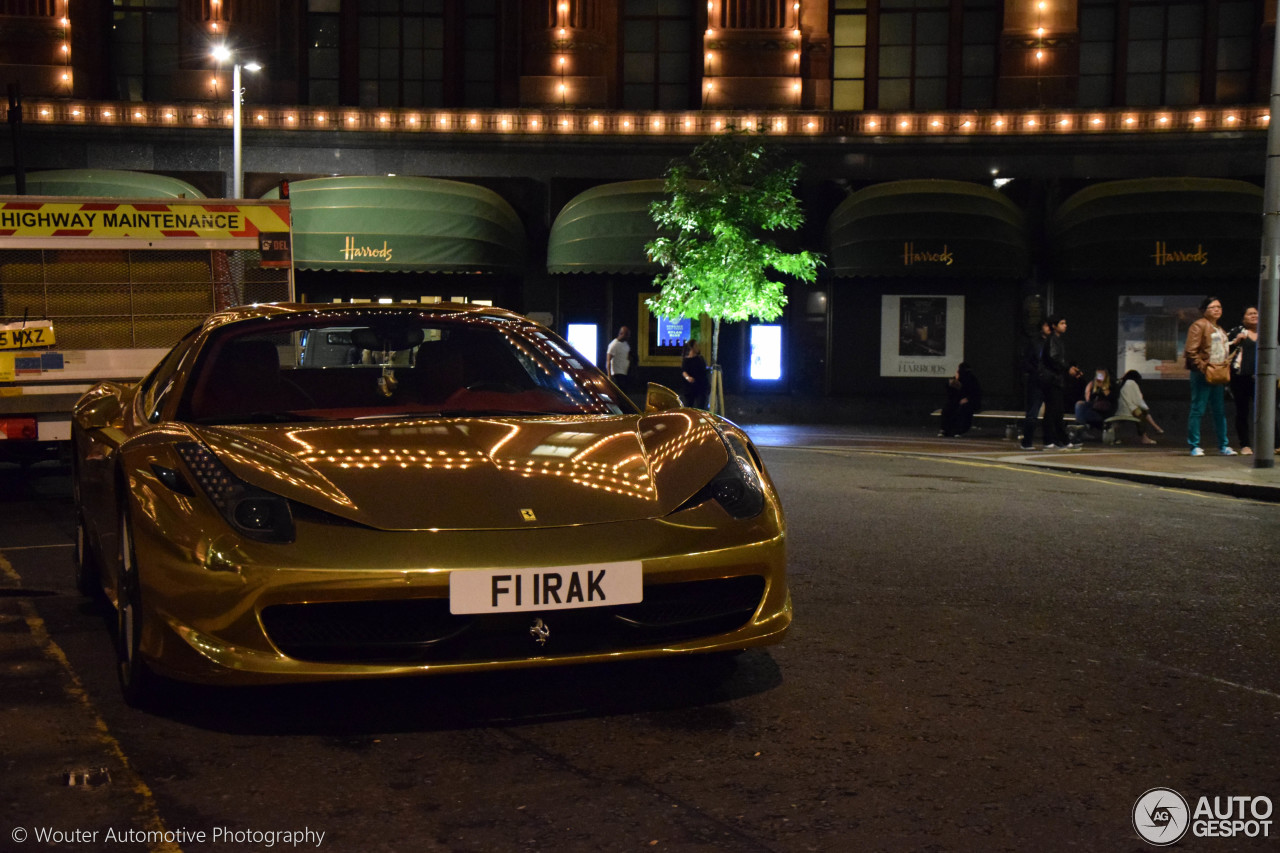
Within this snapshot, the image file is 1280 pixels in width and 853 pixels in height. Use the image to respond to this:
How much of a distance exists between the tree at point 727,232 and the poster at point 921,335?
10.3 feet

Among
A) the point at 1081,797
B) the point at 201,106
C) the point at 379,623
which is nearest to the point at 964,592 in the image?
the point at 1081,797

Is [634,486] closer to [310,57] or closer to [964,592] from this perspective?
[964,592]

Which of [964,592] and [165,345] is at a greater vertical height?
[165,345]

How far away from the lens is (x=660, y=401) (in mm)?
5453

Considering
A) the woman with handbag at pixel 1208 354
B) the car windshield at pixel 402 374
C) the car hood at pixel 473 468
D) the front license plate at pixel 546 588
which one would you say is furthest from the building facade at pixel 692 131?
the front license plate at pixel 546 588

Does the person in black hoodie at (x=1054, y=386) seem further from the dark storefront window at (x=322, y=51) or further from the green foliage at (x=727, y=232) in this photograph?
the dark storefront window at (x=322, y=51)

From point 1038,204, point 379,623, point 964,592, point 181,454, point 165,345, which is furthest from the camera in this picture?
point 1038,204

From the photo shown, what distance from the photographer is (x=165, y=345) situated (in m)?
11.3

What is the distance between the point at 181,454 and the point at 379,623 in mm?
888

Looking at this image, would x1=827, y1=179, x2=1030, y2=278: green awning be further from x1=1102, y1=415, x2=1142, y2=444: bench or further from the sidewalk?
x1=1102, y1=415, x2=1142, y2=444: bench

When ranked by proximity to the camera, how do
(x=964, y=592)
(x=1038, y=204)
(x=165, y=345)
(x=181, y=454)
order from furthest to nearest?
(x=1038, y=204), (x=165, y=345), (x=964, y=592), (x=181, y=454)

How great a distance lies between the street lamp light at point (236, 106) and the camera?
2370 centimetres

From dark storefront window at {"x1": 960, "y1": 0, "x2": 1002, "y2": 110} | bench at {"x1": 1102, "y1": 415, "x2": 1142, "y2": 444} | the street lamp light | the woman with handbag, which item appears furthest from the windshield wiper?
dark storefront window at {"x1": 960, "y1": 0, "x2": 1002, "y2": 110}

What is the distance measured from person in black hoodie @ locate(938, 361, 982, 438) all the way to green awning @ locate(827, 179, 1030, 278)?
96.6 inches
